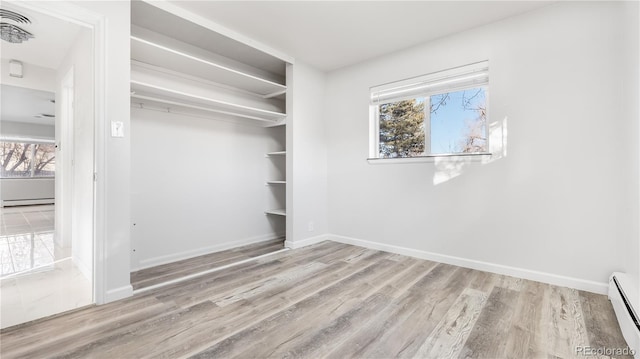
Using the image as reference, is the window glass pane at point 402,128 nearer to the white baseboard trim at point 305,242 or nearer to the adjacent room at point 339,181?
the adjacent room at point 339,181

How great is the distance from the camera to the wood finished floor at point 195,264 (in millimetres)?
2389

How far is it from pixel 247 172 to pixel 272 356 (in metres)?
2.62

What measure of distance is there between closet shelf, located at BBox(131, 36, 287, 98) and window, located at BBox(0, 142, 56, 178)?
958 centimetres

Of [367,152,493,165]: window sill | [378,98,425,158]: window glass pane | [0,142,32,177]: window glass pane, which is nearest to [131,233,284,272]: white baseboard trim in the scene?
[367,152,493,165]: window sill

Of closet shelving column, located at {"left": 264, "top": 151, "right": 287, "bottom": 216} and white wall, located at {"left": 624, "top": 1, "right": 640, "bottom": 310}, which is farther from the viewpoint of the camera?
closet shelving column, located at {"left": 264, "top": 151, "right": 287, "bottom": 216}

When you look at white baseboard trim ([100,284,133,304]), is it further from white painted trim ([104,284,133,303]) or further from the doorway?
the doorway

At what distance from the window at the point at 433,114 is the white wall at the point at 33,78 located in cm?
445

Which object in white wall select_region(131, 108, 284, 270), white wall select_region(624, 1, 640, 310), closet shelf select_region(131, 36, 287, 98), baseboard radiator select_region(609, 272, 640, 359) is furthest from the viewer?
white wall select_region(131, 108, 284, 270)

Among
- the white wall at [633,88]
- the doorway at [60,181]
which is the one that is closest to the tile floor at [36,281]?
the doorway at [60,181]

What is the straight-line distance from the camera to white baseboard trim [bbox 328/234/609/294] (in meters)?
2.14

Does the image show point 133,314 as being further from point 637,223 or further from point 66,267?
point 637,223

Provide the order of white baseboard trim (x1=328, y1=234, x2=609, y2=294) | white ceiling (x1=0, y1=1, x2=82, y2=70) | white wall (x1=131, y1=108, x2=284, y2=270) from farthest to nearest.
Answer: white wall (x1=131, y1=108, x2=284, y2=270) < white ceiling (x1=0, y1=1, x2=82, y2=70) < white baseboard trim (x1=328, y1=234, x2=609, y2=294)

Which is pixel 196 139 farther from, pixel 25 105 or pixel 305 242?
pixel 25 105

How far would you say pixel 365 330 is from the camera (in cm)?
160
